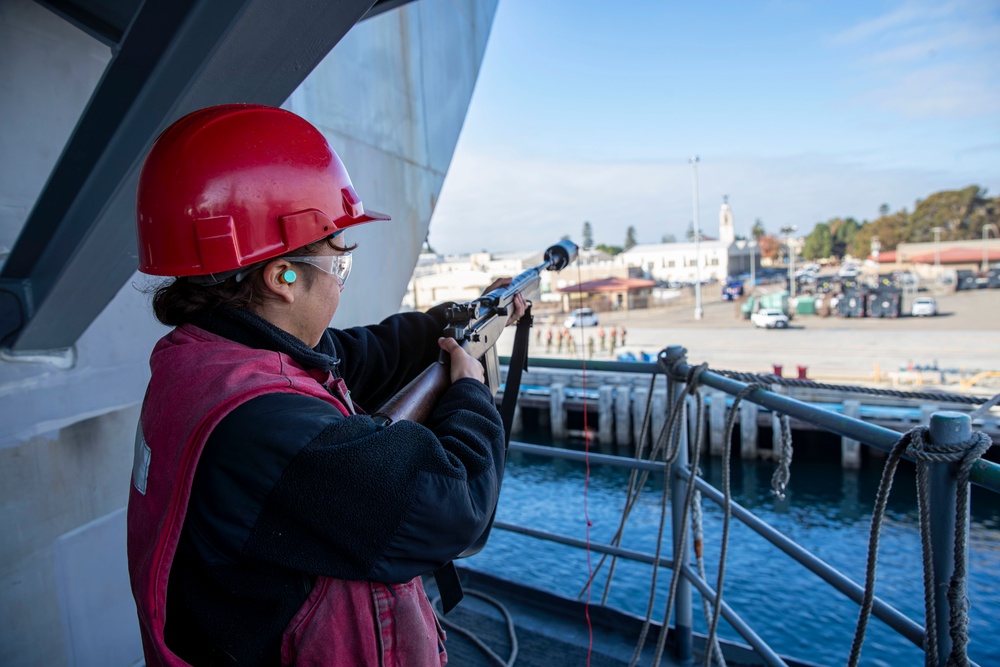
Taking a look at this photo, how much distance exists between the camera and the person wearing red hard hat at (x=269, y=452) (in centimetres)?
114

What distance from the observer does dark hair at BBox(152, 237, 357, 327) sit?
1.42m

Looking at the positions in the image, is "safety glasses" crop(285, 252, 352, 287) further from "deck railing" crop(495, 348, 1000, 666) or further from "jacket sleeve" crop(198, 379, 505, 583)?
"deck railing" crop(495, 348, 1000, 666)

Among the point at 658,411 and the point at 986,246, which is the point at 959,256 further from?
the point at 658,411

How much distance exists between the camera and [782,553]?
43.9ft

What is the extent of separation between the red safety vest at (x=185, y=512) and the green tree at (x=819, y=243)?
118 m

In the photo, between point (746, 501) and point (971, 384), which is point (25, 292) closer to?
point (746, 501)

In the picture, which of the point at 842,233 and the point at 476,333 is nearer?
the point at 476,333

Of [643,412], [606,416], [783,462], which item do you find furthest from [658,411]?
[783,462]

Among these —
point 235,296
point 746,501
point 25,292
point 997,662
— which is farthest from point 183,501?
point 746,501

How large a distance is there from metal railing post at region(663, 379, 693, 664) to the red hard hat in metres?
2.07

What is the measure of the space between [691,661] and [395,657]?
2455 mm

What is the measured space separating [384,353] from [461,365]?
59 cm

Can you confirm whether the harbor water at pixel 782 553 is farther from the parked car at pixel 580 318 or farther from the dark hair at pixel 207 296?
the dark hair at pixel 207 296

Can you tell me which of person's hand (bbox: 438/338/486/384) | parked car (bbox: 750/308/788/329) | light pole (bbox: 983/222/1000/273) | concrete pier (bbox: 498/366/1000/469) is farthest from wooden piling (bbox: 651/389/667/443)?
light pole (bbox: 983/222/1000/273)
